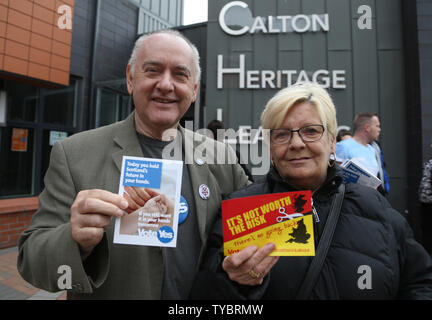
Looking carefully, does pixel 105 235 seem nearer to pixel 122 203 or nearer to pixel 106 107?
pixel 122 203

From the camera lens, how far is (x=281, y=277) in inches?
46.3

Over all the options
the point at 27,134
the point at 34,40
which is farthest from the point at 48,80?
the point at 27,134

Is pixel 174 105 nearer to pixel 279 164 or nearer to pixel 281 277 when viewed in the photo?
pixel 279 164

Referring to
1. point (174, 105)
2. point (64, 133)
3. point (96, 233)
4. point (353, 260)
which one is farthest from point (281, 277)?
point (64, 133)

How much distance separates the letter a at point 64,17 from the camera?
533 cm

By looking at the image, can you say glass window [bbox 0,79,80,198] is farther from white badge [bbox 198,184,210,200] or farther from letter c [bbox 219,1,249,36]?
white badge [bbox 198,184,210,200]

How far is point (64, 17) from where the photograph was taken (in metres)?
5.49

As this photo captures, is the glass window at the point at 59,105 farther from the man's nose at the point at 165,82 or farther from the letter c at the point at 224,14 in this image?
the man's nose at the point at 165,82

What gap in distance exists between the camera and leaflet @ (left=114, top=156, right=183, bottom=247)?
1.06m

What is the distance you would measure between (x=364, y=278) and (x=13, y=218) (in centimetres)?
575

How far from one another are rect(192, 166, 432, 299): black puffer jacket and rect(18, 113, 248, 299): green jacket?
20cm

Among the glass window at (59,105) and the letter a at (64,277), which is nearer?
the letter a at (64,277)

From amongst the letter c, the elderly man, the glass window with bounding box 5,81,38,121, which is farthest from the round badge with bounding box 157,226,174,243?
the glass window with bounding box 5,81,38,121

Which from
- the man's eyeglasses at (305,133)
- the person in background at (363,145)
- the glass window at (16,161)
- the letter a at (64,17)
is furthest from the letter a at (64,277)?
the letter a at (64,17)
